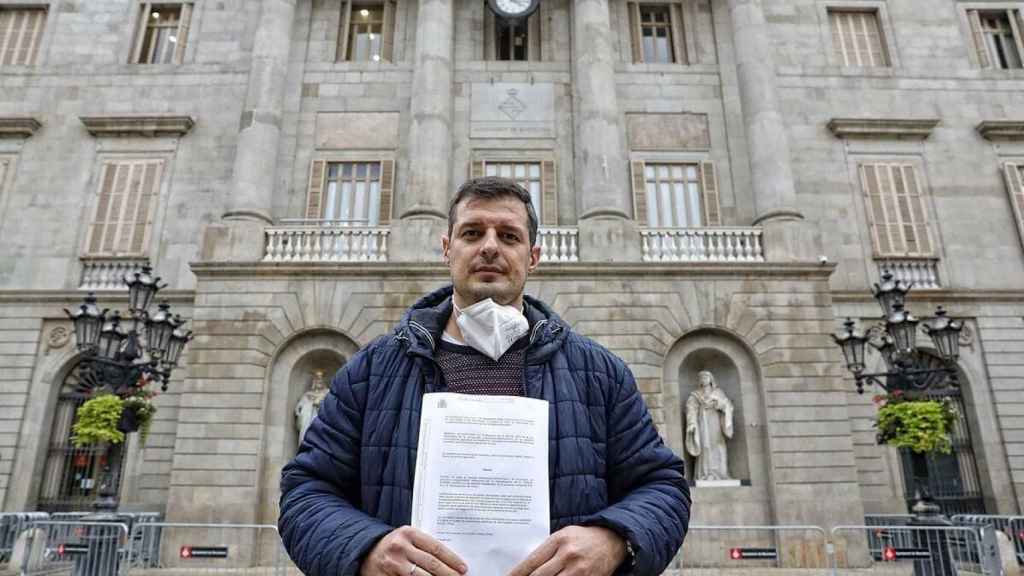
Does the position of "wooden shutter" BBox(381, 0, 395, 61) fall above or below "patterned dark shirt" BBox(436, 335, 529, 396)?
above

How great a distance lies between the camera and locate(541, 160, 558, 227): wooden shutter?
16281mm

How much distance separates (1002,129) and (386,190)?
55.8ft

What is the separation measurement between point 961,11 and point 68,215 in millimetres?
26200

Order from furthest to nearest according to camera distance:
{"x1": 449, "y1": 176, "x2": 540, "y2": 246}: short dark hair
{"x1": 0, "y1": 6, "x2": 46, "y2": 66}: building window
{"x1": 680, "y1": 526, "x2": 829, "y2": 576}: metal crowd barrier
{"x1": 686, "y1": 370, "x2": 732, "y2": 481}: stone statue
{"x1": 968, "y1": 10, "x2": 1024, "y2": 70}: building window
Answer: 1. {"x1": 968, "y1": 10, "x2": 1024, "y2": 70}: building window
2. {"x1": 0, "y1": 6, "x2": 46, "y2": 66}: building window
3. {"x1": 686, "y1": 370, "x2": 732, "y2": 481}: stone statue
4. {"x1": 680, "y1": 526, "x2": 829, "y2": 576}: metal crowd barrier
5. {"x1": 449, "y1": 176, "x2": 540, "y2": 246}: short dark hair

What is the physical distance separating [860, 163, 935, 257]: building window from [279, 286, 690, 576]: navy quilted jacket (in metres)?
16.7

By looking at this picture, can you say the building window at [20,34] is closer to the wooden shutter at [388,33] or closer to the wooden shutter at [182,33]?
the wooden shutter at [182,33]

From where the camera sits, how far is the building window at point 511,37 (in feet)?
59.5

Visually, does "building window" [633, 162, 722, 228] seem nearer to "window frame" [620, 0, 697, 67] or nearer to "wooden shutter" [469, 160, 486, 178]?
"window frame" [620, 0, 697, 67]

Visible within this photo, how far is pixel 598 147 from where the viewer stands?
15.4 meters

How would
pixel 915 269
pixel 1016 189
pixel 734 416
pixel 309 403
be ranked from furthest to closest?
pixel 1016 189, pixel 915 269, pixel 734 416, pixel 309 403

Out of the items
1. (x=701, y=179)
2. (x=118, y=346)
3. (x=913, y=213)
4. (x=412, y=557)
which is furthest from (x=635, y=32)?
(x=412, y=557)

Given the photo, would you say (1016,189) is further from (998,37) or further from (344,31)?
(344,31)

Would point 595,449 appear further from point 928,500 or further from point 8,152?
point 8,152

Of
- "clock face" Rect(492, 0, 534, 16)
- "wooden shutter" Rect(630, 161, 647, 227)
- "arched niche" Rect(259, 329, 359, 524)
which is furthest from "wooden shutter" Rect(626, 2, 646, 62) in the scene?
"arched niche" Rect(259, 329, 359, 524)
